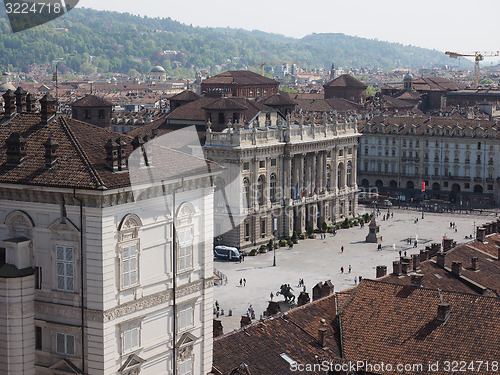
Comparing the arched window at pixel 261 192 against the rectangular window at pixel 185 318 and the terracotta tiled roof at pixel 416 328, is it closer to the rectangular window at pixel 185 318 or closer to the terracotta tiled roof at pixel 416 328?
the terracotta tiled roof at pixel 416 328

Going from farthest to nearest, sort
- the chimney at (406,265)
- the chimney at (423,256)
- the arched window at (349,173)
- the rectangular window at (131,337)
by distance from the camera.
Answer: the arched window at (349,173) → the chimney at (423,256) → the chimney at (406,265) → the rectangular window at (131,337)

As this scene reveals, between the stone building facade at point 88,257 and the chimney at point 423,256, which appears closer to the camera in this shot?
the stone building facade at point 88,257

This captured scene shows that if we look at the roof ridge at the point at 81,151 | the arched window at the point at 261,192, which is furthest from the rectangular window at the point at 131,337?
the arched window at the point at 261,192

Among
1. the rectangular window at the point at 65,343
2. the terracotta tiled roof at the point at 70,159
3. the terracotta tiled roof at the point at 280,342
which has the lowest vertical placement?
the terracotta tiled roof at the point at 280,342

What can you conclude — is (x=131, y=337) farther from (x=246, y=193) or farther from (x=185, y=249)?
(x=246, y=193)

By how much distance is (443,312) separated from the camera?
45.8 metres

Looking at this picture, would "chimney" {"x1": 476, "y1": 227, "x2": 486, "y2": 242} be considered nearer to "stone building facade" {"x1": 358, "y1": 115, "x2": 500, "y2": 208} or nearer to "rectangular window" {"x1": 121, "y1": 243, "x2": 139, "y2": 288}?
"rectangular window" {"x1": 121, "y1": 243, "x2": 139, "y2": 288}

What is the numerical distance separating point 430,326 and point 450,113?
142m

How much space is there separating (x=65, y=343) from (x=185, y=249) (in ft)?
19.7

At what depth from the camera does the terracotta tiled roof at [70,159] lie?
3431 centimetres

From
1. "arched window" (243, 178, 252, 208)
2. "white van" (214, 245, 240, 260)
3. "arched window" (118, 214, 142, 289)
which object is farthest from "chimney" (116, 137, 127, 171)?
"arched window" (243, 178, 252, 208)

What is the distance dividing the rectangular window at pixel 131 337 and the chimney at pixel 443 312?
16.2m

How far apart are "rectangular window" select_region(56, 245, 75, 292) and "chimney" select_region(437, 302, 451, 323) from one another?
61.5 feet

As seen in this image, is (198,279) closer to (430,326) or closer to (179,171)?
(179,171)
